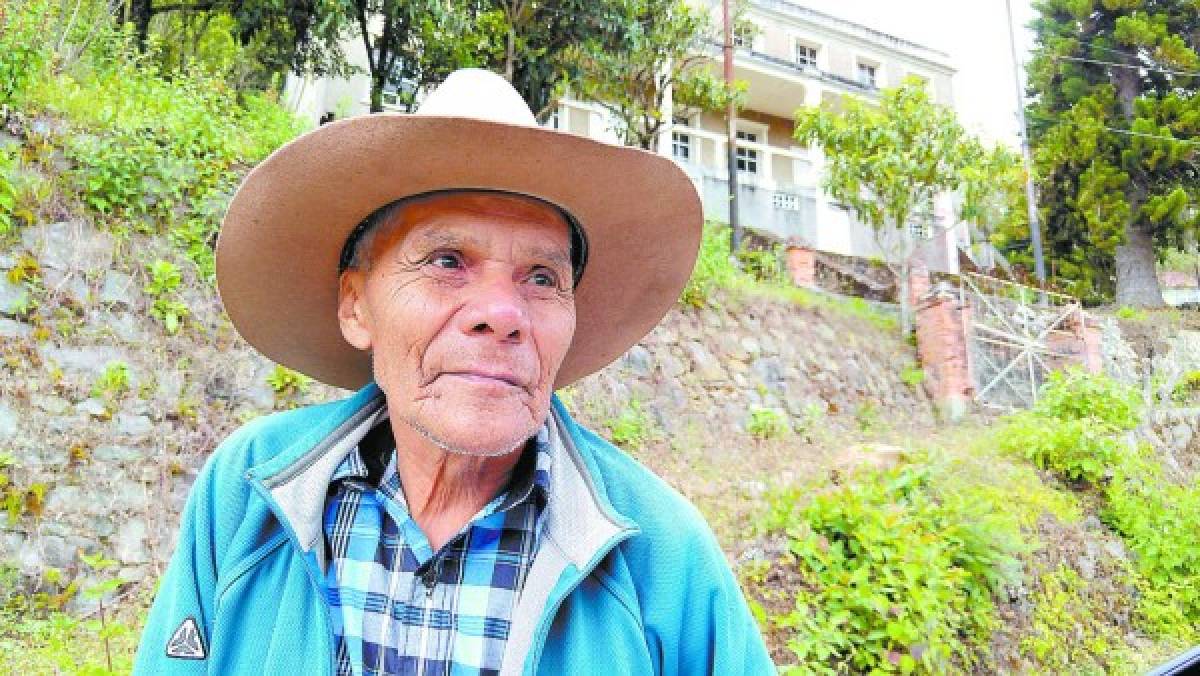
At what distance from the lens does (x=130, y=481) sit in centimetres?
441

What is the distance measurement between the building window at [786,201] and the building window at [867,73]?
821 centimetres

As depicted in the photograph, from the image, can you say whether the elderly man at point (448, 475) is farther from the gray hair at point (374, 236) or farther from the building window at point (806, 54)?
the building window at point (806, 54)

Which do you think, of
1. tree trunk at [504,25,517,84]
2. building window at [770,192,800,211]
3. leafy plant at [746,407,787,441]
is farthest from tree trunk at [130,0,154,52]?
building window at [770,192,800,211]

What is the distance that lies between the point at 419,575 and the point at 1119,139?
2099 centimetres

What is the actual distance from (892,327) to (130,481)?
10369 millimetres

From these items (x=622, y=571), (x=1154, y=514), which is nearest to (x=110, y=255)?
(x=622, y=571)

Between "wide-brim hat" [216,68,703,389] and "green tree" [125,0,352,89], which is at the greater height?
"green tree" [125,0,352,89]

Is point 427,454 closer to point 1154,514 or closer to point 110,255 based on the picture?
point 110,255

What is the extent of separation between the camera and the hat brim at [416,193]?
135 cm

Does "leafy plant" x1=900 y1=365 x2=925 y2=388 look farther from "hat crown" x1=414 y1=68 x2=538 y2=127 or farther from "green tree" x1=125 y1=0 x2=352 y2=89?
"hat crown" x1=414 y1=68 x2=538 y2=127

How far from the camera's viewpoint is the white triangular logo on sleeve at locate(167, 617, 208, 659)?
1.31 metres

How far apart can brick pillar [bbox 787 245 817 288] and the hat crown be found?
10659 mm

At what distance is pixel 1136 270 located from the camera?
1802 cm

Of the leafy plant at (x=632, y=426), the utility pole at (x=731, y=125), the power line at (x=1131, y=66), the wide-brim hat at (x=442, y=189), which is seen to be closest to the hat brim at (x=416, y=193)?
the wide-brim hat at (x=442, y=189)
